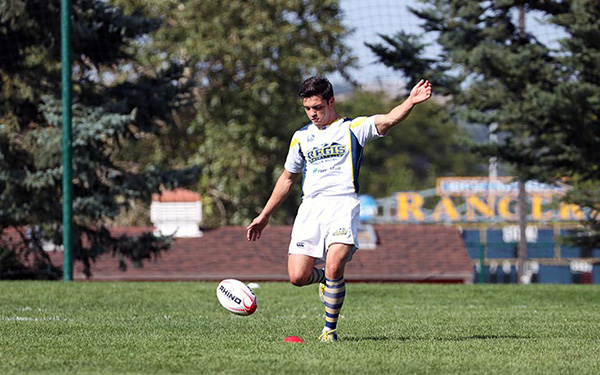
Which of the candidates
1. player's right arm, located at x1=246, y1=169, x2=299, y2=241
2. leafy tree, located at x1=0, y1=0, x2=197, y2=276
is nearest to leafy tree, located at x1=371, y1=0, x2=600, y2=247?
leafy tree, located at x1=0, y1=0, x2=197, y2=276

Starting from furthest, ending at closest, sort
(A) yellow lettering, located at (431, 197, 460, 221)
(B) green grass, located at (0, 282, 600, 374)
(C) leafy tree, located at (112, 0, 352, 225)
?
1. (A) yellow lettering, located at (431, 197, 460, 221)
2. (C) leafy tree, located at (112, 0, 352, 225)
3. (B) green grass, located at (0, 282, 600, 374)

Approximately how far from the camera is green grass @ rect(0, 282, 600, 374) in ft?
20.6

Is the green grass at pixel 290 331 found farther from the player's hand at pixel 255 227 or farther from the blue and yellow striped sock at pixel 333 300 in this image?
the player's hand at pixel 255 227

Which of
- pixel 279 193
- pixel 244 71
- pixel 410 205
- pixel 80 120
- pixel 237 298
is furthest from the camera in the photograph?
pixel 410 205

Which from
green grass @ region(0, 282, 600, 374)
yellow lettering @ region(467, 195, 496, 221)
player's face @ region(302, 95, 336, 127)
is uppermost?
player's face @ region(302, 95, 336, 127)

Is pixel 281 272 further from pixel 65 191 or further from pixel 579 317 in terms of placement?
pixel 579 317

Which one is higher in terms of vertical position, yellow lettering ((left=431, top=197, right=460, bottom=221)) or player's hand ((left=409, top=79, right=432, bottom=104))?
player's hand ((left=409, top=79, right=432, bottom=104))

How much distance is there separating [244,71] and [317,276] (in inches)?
1183

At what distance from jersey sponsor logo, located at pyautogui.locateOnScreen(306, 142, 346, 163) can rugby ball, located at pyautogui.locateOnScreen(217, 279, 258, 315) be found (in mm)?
1099

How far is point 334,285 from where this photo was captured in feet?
25.9

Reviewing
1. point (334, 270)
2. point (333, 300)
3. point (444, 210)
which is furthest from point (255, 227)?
point (444, 210)

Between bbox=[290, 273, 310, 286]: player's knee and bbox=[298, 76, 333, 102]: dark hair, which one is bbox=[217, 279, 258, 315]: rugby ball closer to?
bbox=[290, 273, 310, 286]: player's knee

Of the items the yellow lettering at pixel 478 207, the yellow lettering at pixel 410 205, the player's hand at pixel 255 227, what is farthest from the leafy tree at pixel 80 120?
the yellow lettering at pixel 410 205

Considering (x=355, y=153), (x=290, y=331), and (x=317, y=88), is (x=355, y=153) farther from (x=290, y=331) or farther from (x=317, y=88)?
(x=290, y=331)
